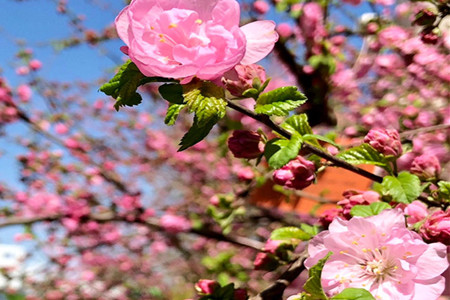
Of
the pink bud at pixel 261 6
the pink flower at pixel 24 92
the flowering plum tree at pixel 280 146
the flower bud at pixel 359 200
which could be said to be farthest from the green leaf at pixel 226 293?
the pink flower at pixel 24 92

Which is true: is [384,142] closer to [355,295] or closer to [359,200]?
[359,200]

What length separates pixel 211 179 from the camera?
4.76m

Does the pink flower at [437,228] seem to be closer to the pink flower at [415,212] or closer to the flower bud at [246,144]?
the pink flower at [415,212]

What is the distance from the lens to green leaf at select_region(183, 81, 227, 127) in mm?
547

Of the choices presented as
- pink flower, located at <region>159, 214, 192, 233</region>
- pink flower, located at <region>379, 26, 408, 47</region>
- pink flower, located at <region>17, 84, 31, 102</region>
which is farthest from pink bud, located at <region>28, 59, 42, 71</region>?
pink flower, located at <region>379, 26, 408, 47</region>

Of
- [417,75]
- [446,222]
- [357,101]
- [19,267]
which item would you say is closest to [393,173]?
[446,222]

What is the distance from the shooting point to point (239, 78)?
63cm

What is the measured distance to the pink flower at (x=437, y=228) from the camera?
0.62 meters

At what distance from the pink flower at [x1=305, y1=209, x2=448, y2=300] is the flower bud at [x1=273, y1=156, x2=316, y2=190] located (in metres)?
0.12

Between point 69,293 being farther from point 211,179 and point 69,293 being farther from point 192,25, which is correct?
point 192,25

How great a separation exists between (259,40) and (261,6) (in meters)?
2.31

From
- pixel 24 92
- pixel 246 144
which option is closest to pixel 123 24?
pixel 246 144

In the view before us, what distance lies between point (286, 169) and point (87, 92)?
590cm

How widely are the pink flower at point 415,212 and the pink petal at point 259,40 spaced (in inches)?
15.2
